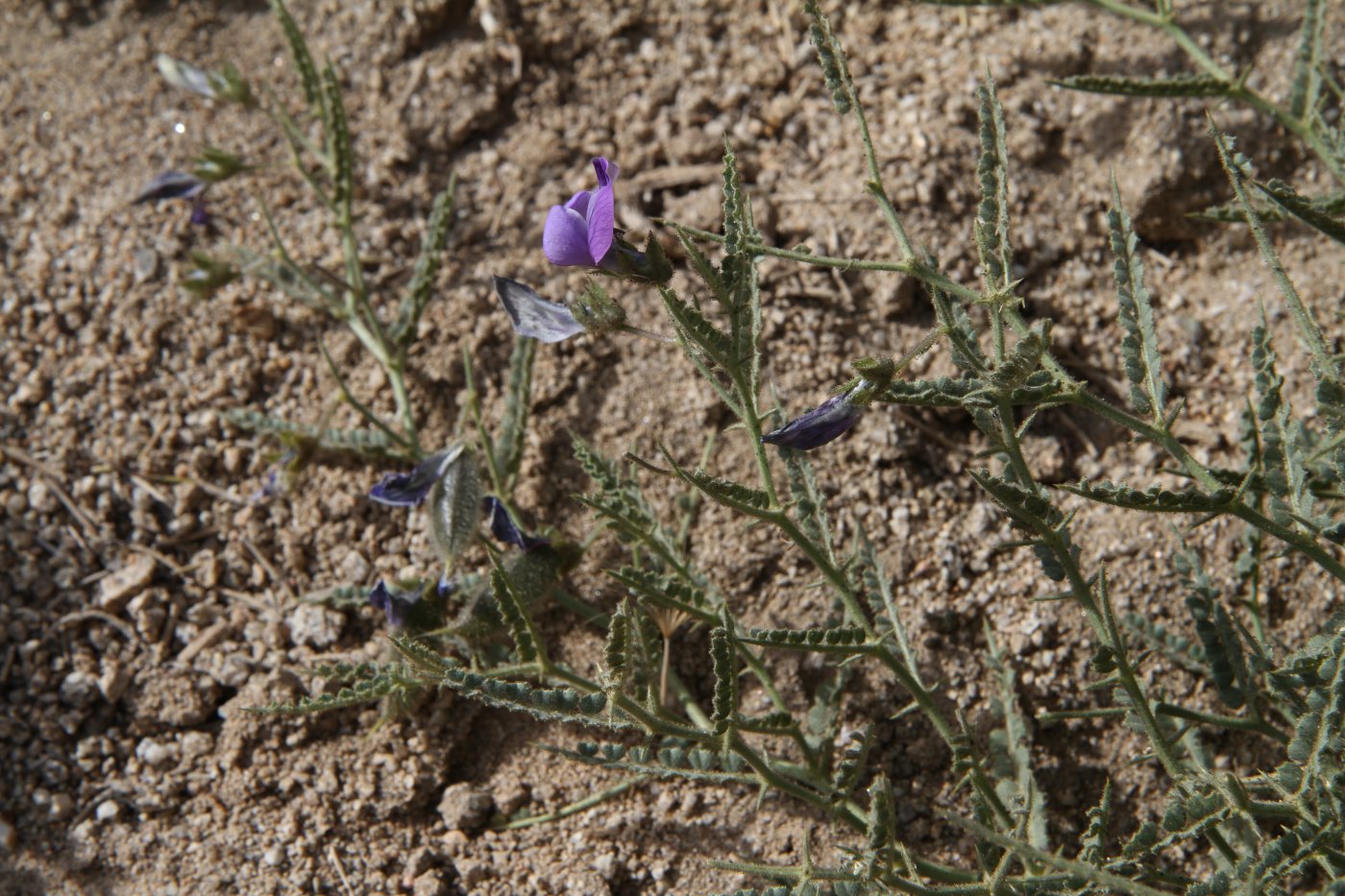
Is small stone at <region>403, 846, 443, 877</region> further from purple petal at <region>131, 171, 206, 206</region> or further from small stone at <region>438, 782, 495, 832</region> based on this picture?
purple petal at <region>131, 171, 206, 206</region>

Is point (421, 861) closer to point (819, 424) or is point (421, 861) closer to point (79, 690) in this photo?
point (79, 690)

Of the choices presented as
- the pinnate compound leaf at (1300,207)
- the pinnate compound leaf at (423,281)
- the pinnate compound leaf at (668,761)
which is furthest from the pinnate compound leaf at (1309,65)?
the pinnate compound leaf at (423,281)

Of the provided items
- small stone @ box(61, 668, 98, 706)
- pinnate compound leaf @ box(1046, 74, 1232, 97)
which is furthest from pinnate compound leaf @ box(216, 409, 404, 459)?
pinnate compound leaf @ box(1046, 74, 1232, 97)

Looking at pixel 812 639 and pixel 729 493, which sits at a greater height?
pixel 729 493

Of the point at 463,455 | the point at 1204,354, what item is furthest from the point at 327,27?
the point at 1204,354

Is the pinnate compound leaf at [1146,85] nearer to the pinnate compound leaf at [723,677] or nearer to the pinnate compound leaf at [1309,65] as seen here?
the pinnate compound leaf at [1309,65]

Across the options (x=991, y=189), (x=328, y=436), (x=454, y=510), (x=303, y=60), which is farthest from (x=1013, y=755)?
(x=303, y=60)
